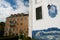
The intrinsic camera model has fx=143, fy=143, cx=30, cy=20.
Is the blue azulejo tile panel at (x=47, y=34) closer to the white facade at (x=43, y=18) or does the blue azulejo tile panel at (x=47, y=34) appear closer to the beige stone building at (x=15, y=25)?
the white facade at (x=43, y=18)

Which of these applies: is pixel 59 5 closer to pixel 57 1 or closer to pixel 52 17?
pixel 57 1

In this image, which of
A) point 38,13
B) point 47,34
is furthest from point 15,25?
point 47,34

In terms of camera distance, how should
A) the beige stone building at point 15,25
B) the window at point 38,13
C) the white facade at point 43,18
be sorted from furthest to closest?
1. the window at point 38,13
2. the white facade at point 43,18
3. the beige stone building at point 15,25

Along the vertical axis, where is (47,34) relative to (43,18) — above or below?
below

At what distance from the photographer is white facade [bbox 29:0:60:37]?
15.5ft

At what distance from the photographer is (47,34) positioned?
4.71m

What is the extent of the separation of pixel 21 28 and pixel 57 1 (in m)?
1.50

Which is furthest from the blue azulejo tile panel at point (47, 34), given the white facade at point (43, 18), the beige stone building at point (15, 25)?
the beige stone building at point (15, 25)

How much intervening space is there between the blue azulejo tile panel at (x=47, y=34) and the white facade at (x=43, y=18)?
131mm

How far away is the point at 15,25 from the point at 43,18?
1.00 meters

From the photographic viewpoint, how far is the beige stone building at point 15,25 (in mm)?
4570

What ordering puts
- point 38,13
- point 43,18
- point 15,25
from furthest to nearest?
point 38,13
point 43,18
point 15,25

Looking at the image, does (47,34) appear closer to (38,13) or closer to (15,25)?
(38,13)

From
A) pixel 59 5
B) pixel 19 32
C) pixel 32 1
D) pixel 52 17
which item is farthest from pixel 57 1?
pixel 19 32
